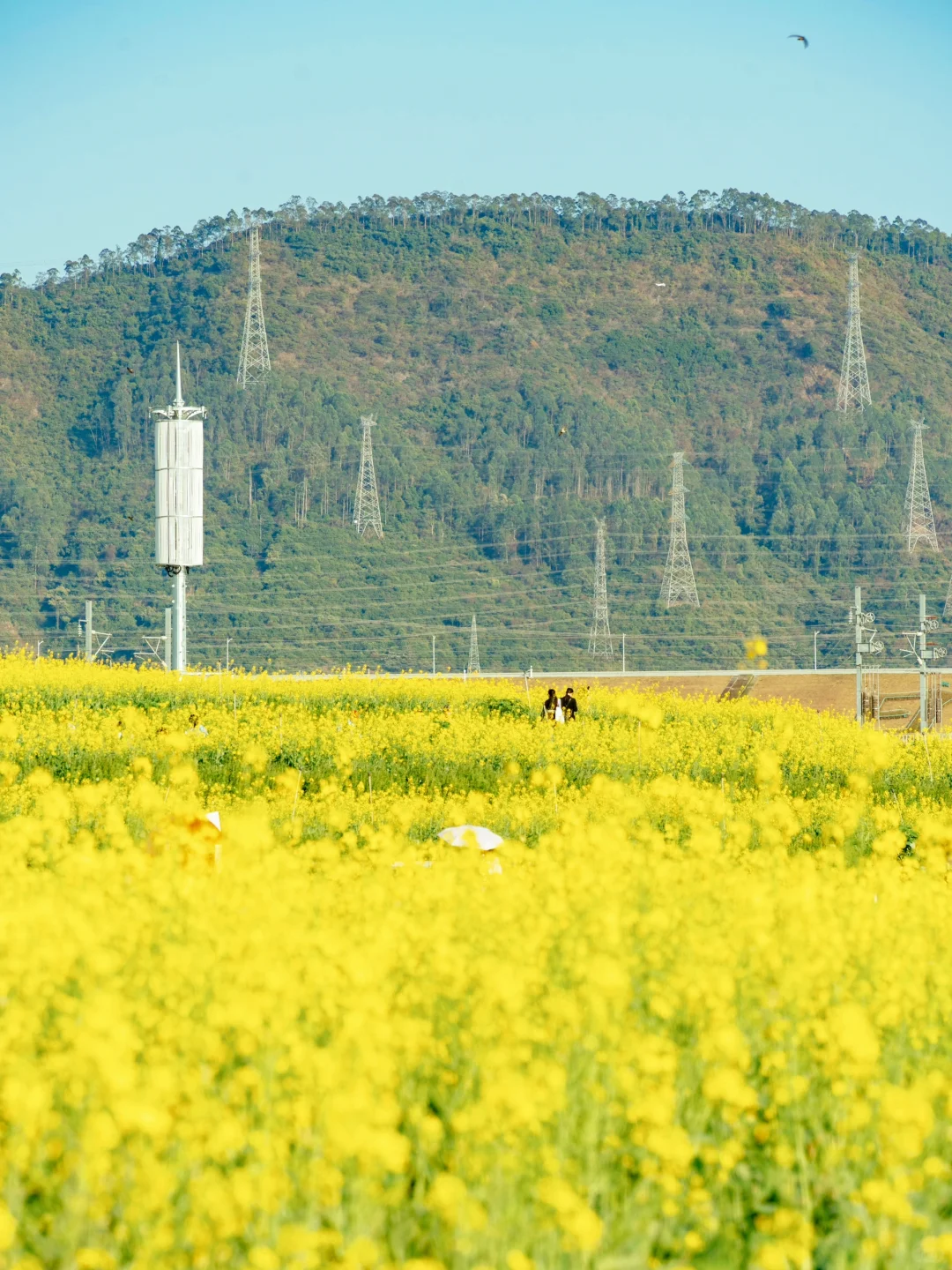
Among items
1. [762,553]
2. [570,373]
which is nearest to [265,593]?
[762,553]

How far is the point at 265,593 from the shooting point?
82938 millimetres

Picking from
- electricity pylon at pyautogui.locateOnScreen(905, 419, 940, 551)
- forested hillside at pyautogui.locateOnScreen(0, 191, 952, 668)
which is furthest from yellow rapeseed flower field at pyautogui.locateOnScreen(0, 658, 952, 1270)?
electricity pylon at pyautogui.locateOnScreen(905, 419, 940, 551)

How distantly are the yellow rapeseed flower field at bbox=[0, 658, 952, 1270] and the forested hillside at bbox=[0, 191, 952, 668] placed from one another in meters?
64.5

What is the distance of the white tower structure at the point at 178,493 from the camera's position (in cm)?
2927

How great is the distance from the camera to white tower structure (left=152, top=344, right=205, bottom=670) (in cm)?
2927

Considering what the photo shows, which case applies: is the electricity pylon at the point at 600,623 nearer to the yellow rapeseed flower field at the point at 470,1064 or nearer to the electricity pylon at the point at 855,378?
the electricity pylon at the point at 855,378

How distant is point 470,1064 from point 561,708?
1657 centimetres

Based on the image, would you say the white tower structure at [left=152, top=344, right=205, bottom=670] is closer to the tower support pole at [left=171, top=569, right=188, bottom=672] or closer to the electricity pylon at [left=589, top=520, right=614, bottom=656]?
the tower support pole at [left=171, top=569, right=188, bottom=672]

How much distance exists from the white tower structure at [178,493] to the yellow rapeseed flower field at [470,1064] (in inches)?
809

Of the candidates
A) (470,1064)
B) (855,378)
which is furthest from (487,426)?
(470,1064)

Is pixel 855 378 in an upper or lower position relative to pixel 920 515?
upper

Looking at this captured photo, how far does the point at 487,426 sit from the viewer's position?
107625 millimetres

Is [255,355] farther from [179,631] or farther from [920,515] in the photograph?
[179,631]

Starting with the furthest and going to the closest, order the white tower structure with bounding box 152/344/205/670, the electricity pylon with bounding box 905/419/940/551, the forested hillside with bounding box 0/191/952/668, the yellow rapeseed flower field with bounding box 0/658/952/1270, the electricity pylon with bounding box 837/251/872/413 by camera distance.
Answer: the electricity pylon with bounding box 837/251/872/413 < the electricity pylon with bounding box 905/419/940/551 < the forested hillside with bounding box 0/191/952/668 < the white tower structure with bounding box 152/344/205/670 < the yellow rapeseed flower field with bounding box 0/658/952/1270
